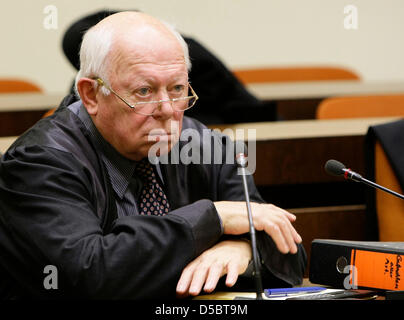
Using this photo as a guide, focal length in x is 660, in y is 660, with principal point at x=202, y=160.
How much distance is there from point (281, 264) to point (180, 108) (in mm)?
454

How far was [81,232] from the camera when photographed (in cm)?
142

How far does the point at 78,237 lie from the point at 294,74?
3.79 m

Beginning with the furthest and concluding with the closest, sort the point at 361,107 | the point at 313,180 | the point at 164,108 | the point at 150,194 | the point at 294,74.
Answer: the point at 294,74
the point at 361,107
the point at 313,180
the point at 150,194
the point at 164,108

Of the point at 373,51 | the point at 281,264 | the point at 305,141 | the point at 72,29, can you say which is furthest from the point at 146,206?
the point at 373,51

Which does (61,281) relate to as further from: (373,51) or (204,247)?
(373,51)

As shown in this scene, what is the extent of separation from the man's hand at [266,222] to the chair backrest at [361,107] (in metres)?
1.80

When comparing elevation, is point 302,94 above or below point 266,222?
above

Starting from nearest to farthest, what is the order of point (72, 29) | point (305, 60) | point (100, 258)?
point (100, 258) < point (72, 29) < point (305, 60)

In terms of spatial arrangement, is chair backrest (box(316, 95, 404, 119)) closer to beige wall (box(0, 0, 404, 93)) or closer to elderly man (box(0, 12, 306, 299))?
elderly man (box(0, 12, 306, 299))

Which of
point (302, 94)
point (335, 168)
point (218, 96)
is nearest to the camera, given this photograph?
point (335, 168)

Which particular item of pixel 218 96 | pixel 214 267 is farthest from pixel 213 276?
pixel 218 96

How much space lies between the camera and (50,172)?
1499mm

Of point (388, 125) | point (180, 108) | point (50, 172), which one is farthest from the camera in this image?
point (388, 125)

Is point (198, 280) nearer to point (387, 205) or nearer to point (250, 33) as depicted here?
point (387, 205)
